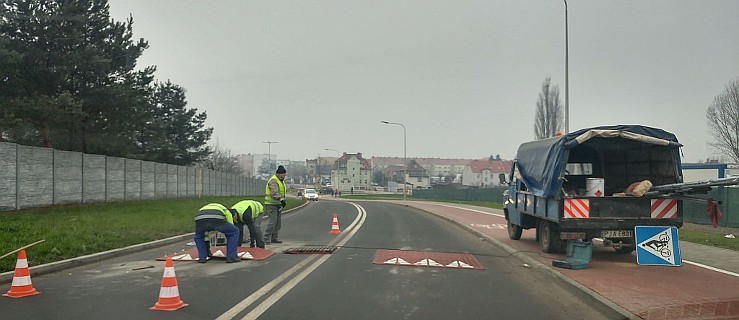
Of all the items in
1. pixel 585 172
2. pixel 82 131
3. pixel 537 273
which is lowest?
pixel 537 273

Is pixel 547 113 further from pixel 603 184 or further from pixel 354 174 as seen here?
pixel 354 174

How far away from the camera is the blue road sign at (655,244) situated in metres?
10.6

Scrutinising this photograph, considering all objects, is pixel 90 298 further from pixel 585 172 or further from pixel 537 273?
pixel 585 172

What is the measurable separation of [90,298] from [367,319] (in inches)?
144

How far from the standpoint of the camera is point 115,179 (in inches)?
997

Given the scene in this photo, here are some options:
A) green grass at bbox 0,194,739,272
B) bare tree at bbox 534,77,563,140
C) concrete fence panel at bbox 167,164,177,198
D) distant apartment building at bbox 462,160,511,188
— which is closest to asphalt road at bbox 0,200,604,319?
green grass at bbox 0,194,739,272

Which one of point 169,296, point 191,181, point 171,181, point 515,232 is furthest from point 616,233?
point 191,181

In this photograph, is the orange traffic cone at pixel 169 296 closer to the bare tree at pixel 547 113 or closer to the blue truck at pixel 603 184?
the blue truck at pixel 603 184

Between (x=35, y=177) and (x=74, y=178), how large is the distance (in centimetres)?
253

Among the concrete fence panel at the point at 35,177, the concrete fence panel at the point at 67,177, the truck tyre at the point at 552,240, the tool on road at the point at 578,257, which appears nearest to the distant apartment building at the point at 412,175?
the concrete fence panel at the point at 67,177

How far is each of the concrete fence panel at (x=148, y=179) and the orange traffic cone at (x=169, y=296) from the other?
2335cm

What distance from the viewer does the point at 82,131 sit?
2623 cm

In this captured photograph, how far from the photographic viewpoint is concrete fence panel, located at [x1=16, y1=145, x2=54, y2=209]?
1825 centimetres

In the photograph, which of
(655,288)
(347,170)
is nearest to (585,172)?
(655,288)
